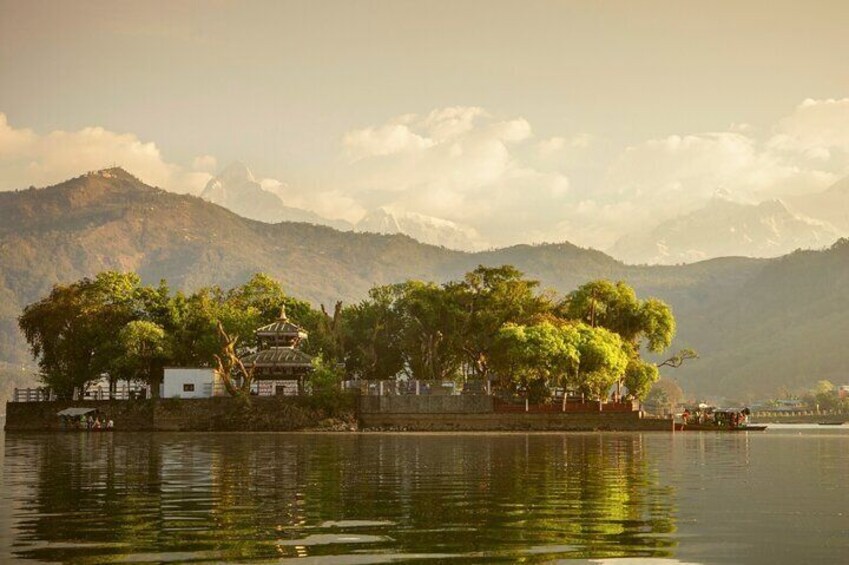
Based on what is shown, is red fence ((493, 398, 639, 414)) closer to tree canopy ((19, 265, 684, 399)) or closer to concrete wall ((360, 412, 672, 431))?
concrete wall ((360, 412, 672, 431))

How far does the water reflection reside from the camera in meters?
21.6

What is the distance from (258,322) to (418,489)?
4295 inches

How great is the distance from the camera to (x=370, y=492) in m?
34.4

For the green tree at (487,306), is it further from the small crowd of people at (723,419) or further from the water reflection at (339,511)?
the water reflection at (339,511)

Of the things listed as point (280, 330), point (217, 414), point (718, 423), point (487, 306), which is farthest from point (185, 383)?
point (718, 423)

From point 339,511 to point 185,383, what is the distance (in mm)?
106743

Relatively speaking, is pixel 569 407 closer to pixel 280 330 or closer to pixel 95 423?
pixel 280 330

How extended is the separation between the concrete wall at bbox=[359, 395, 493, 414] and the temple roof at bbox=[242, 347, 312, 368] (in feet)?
30.7

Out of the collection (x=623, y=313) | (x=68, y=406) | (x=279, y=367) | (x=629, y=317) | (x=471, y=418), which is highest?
(x=623, y=313)

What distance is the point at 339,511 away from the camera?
1125 inches

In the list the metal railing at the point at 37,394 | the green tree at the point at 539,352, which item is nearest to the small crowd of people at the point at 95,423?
the metal railing at the point at 37,394

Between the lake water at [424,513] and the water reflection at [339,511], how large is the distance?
0.17 feet

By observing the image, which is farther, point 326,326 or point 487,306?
point 326,326

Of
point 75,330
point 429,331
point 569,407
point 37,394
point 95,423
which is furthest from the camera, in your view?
point 429,331
